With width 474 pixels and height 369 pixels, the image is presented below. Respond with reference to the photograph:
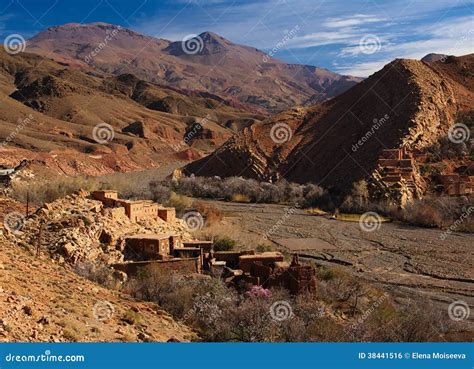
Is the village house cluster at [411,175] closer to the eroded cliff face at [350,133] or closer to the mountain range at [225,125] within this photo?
the eroded cliff face at [350,133]

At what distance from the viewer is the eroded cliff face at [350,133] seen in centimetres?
3334

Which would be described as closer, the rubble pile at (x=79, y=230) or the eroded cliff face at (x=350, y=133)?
the rubble pile at (x=79, y=230)

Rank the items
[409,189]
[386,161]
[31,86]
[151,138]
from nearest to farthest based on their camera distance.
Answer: [409,189]
[386,161]
[151,138]
[31,86]

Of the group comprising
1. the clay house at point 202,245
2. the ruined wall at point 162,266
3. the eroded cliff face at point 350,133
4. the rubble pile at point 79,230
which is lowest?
the ruined wall at point 162,266

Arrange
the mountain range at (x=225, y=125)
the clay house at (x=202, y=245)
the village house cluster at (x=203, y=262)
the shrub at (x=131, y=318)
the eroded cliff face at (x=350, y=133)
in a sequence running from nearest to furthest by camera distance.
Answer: the shrub at (x=131, y=318) → the village house cluster at (x=203, y=262) → the clay house at (x=202, y=245) → the eroded cliff face at (x=350, y=133) → the mountain range at (x=225, y=125)

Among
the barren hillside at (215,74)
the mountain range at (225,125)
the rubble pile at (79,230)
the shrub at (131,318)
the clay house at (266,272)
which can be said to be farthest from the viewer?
the barren hillside at (215,74)

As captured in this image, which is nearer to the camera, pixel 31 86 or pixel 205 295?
pixel 205 295

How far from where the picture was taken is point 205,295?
10.5 metres

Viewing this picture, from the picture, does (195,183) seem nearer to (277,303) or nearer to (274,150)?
(274,150)

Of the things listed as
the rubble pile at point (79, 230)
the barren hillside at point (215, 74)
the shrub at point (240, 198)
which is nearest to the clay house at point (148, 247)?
the rubble pile at point (79, 230)

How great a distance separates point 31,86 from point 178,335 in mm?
73636

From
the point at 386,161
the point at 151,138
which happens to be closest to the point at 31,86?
the point at 151,138

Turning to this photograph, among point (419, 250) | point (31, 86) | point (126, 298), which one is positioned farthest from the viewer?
point (31, 86)

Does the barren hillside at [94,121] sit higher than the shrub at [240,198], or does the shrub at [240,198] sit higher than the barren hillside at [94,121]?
the barren hillside at [94,121]
